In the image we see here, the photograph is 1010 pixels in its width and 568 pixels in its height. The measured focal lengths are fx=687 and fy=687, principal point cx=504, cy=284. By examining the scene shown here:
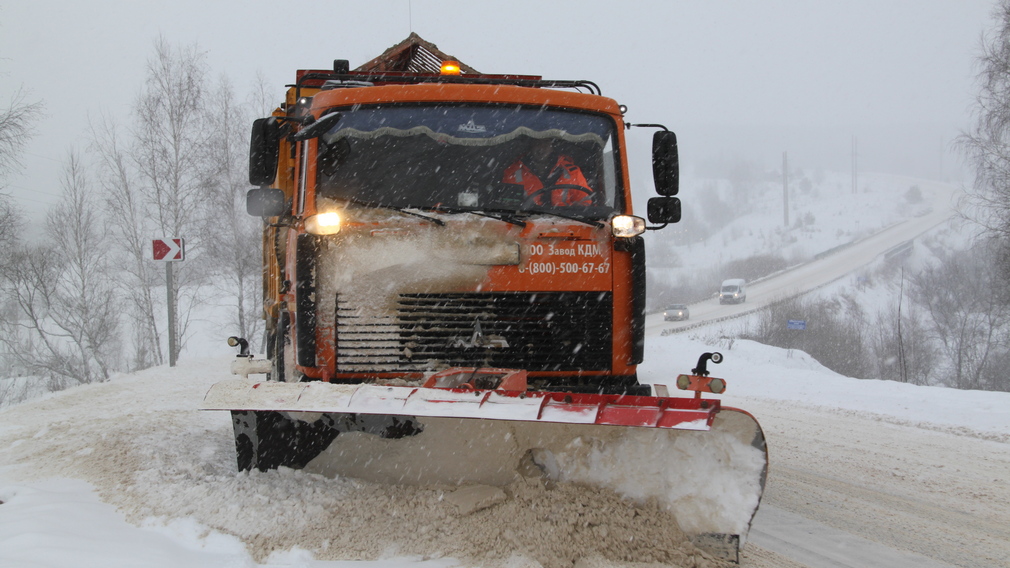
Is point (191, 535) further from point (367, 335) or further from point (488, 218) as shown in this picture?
point (488, 218)

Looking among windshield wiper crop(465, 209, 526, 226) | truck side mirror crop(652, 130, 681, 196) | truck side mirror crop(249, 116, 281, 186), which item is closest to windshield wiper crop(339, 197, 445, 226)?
windshield wiper crop(465, 209, 526, 226)

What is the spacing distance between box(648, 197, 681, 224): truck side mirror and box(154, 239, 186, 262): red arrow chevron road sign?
31.0 ft

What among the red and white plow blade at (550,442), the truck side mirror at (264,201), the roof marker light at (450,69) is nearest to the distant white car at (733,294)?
the roof marker light at (450,69)

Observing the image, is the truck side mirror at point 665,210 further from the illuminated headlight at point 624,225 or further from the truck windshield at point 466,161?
the illuminated headlight at point 624,225

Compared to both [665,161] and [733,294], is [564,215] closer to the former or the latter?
[665,161]

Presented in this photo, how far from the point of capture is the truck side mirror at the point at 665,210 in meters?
4.80

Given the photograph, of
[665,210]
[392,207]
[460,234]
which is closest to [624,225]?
[665,210]

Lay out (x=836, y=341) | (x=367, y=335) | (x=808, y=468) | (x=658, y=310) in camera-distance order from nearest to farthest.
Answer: (x=367, y=335)
(x=808, y=468)
(x=836, y=341)
(x=658, y=310)

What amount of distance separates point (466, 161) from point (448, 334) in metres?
1.19

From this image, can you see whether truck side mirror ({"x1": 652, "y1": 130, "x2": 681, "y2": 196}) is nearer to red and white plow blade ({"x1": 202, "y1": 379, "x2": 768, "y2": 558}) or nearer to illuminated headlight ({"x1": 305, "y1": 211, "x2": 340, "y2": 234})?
red and white plow blade ({"x1": 202, "y1": 379, "x2": 768, "y2": 558})

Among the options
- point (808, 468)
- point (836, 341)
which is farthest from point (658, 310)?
point (808, 468)

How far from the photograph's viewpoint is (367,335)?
3.93 metres

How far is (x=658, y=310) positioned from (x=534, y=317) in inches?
1473

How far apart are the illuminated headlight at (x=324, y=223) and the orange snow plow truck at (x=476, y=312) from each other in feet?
0.04
